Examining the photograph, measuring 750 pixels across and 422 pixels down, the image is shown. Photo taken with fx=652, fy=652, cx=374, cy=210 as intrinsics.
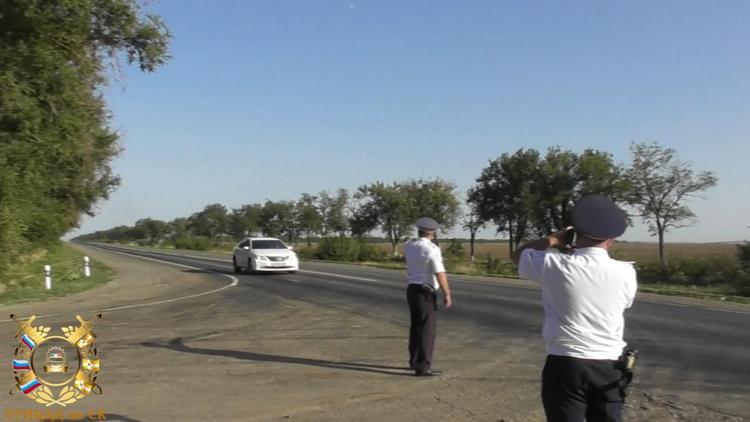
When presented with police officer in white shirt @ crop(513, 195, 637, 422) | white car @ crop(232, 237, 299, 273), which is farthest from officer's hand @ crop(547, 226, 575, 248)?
white car @ crop(232, 237, 299, 273)

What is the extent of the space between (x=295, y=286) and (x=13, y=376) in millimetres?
13437

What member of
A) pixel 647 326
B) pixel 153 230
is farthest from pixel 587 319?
pixel 153 230

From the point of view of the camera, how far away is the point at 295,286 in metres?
20.6

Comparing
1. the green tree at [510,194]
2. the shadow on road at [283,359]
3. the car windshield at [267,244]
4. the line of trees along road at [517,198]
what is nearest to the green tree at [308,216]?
the line of trees along road at [517,198]

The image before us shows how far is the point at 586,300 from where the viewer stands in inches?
130

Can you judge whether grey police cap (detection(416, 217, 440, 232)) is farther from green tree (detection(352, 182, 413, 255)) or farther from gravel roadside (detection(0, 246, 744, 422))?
green tree (detection(352, 182, 413, 255))

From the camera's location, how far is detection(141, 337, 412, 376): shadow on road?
7.82 m

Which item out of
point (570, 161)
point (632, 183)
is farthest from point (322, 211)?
point (632, 183)

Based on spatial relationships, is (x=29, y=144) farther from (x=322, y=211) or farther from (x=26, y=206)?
(x=322, y=211)

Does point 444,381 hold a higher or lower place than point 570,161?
lower

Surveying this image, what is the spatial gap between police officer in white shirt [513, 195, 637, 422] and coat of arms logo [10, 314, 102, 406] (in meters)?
4.93

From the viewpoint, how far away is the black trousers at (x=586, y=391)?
127 inches

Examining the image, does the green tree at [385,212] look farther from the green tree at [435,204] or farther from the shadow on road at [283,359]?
the shadow on road at [283,359]

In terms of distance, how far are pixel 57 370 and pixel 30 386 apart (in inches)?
28.1
